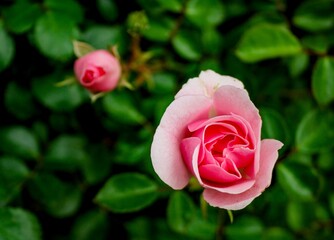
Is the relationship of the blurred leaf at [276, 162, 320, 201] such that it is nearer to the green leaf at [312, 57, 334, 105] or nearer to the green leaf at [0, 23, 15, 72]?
the green leaf at [312, 57, 334, 105]

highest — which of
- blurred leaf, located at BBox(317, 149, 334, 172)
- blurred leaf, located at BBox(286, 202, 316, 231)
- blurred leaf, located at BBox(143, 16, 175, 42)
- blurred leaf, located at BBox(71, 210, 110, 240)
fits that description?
blurred leaf, located at BBox(143, 16, 175, 42)

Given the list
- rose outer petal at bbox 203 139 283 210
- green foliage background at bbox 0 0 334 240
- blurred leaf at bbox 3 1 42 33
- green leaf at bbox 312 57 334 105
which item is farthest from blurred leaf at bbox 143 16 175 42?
rose outer petal at bbox 203 139 283 210

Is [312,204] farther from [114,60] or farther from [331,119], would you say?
[114,60]

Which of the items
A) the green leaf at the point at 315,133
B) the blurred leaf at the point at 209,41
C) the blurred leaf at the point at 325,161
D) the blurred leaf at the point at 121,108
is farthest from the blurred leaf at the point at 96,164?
the blurred leaf at the point at 325,161

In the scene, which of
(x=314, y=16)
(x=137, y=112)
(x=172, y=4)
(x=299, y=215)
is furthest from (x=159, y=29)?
(x=299, y=215)

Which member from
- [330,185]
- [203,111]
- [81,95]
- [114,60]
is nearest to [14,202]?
[81,95]

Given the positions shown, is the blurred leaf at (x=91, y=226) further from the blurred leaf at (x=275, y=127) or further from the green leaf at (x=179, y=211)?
the blurred leaf at (x=275, y=127)

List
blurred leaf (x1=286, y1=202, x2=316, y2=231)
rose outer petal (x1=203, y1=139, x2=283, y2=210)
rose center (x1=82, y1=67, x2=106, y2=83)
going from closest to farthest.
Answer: rose outer petal (x1=203, y1=139, x2=283, y2=210)
rose center (x1=82, y1=67, x2=106, y2=83)
blurred leaf (x1=286, y1=202, x2=316, y2=231)

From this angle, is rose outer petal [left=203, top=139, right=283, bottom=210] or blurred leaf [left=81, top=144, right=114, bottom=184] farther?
blurred leaf [left=81, top=144, right=114, bottom=184]
